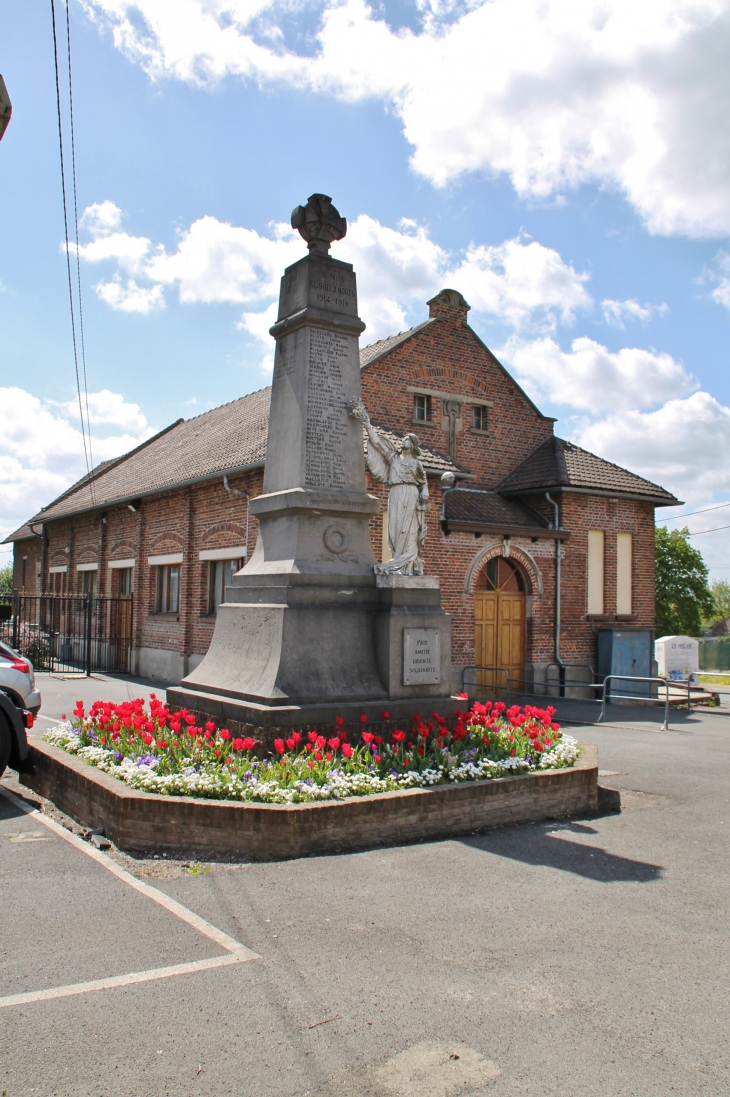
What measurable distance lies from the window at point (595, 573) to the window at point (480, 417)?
11.1 ft

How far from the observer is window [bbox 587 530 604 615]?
18484 mm

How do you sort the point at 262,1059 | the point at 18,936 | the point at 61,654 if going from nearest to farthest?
1. the point at 262,1059
2. the point at 18,936
3. the point at 61,654

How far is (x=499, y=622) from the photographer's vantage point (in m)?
17.5

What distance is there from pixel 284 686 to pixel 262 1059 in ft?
12.5

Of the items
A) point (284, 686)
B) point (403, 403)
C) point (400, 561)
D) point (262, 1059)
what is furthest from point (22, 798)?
point (403, 403)

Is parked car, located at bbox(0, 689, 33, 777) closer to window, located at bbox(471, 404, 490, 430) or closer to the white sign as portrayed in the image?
window, located at bbox(471, 404, 490, 430)

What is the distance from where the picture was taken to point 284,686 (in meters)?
6.80

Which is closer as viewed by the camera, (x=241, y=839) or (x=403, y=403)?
(x=241, y=839)

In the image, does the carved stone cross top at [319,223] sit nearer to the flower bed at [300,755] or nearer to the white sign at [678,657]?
the flower bed at [300,755]

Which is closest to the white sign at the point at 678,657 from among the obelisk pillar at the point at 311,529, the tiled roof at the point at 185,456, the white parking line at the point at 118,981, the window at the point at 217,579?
the window at the point at 217,579

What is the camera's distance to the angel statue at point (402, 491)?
780 centimetres

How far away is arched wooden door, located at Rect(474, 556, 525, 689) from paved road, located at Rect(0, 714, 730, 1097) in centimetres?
Result: 1122

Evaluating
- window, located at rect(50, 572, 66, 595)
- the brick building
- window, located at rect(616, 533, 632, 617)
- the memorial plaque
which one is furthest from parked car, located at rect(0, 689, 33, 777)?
window, located at rect(50, 572, 66, 595)

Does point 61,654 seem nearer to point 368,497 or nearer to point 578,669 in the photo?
point 578,669
